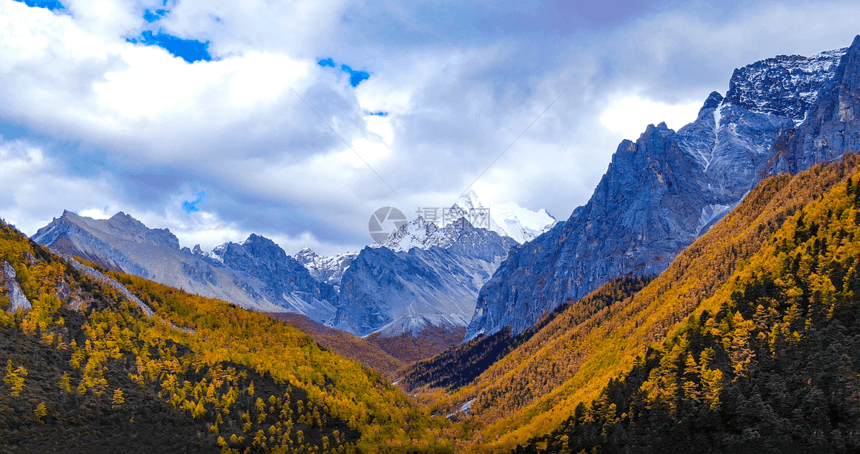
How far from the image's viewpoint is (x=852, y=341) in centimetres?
16088

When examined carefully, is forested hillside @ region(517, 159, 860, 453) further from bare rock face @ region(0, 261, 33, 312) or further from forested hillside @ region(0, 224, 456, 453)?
bare rock face @ region(0, 261, 33, 312)

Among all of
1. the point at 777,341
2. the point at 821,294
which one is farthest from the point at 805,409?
the point at 821,294

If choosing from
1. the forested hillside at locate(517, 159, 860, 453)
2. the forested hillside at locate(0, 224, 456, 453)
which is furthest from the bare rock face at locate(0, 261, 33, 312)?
the forested hillside at locate(517, 159, 860, 453)

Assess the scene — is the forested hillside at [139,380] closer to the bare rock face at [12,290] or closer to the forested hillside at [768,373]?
the bare rock face at [12,290]

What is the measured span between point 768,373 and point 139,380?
544 feet

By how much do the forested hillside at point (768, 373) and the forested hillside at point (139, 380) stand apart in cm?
8309

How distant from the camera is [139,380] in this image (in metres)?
142

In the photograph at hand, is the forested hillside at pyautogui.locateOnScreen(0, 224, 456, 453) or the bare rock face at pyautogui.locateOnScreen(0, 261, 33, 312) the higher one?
the bare rock face at pyautogui.locateOnScreen(0, 261, 33, 312)

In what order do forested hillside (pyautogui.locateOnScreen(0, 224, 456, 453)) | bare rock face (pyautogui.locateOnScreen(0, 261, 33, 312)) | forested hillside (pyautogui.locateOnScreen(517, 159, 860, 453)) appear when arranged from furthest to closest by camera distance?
forested hillside (pyautogui.locateOnScreen(517, 159, 860, 453)) → bare rock face (pyautogui.locateOnScreen(0, 261, 33, 312)) → forested hillside (pyautogui.locateOnScreen(0, 224, 456, 453))

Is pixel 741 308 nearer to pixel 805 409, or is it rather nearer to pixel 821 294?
pixel 821 294

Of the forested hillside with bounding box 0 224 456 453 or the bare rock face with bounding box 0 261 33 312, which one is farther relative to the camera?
the bare rock face with bounding box 0 261 33 312

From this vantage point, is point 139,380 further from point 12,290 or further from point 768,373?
point 768,373

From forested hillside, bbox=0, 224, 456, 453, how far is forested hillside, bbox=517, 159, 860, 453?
273 ft

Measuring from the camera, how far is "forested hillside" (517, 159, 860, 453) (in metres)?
156
